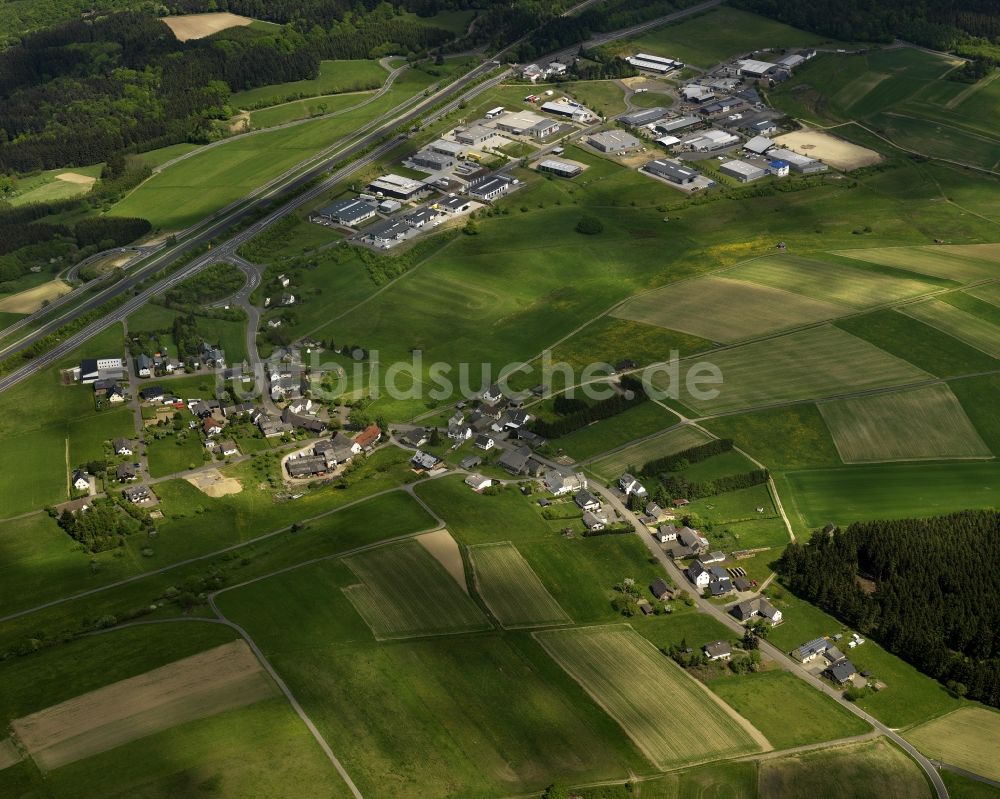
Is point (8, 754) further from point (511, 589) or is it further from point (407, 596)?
point (511, 589)

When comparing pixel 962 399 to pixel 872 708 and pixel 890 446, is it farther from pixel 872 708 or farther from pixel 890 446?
pixel 872 708

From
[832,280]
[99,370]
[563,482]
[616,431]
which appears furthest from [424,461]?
[832,280]

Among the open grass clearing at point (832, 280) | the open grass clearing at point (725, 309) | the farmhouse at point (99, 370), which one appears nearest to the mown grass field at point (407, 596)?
the farmhouse at point (99, 370)

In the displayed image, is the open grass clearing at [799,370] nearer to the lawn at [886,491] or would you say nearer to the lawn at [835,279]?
the lawn at [835,279]

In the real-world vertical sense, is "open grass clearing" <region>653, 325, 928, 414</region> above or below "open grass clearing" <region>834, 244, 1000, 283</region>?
below

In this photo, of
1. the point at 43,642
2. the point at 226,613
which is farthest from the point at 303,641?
the point at 43,642

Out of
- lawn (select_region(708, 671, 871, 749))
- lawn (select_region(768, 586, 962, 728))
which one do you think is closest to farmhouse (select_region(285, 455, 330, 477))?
lawn (select_region(768, 586, 962, 728))

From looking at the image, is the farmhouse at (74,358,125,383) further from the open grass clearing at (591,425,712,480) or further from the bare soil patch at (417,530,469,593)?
the open grass clearing at (591,425,712,480)
